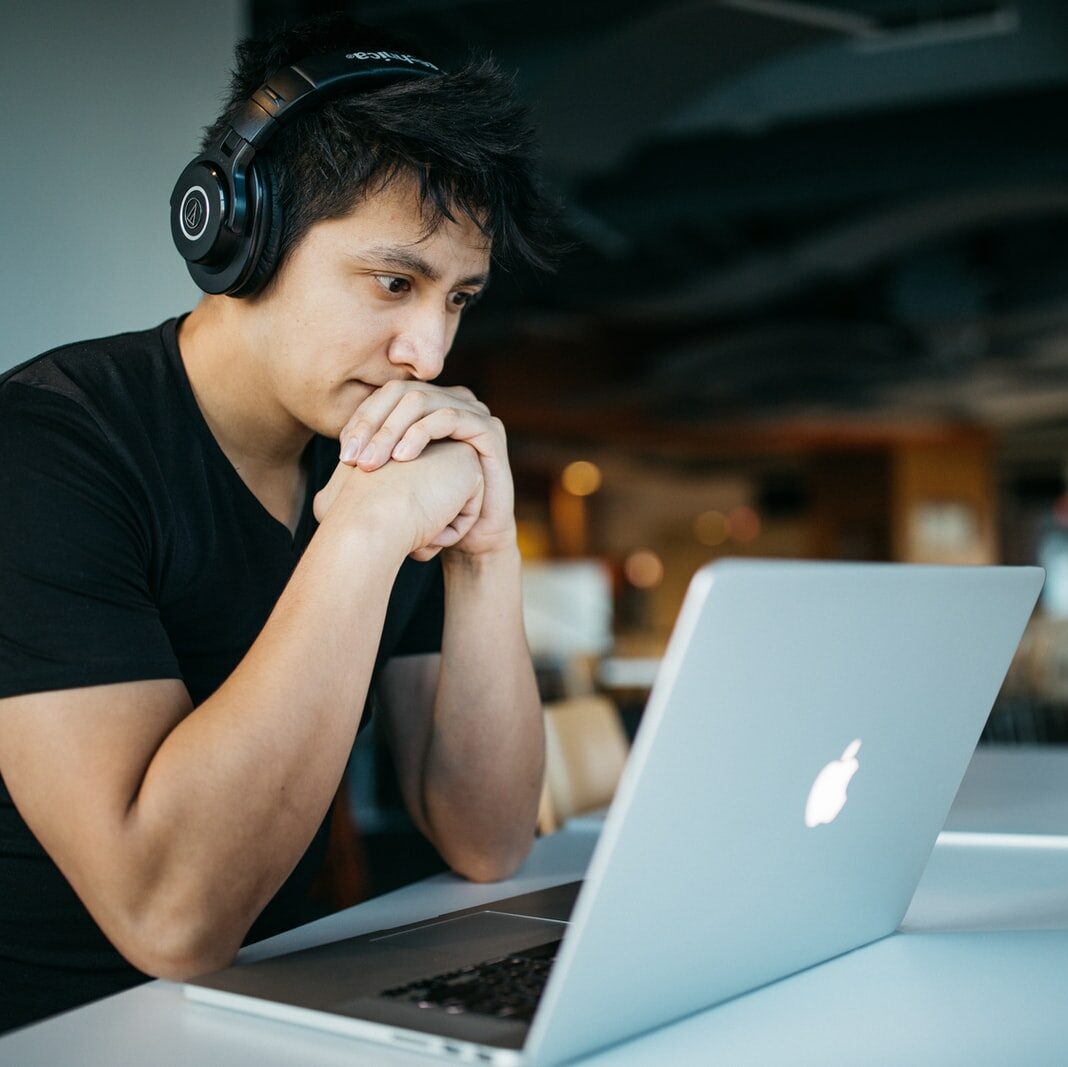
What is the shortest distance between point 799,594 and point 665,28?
3524 mm

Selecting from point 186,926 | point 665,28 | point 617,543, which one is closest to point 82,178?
point 186,926

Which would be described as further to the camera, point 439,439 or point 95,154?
point 95,154

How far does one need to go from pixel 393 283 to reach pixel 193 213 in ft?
0.72

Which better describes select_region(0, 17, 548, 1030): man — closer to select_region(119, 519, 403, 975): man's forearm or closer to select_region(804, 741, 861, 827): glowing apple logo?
select_region(119, 519, 403, 975): man's forearm

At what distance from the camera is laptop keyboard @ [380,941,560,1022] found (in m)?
0.75

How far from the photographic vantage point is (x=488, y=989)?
2.56 feet

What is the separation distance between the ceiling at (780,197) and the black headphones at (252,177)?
489 millimetres

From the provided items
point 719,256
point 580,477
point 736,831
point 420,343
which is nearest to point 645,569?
point 580,477

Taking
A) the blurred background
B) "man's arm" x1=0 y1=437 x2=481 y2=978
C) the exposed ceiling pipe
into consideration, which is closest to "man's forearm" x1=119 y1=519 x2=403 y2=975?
"man's arm" x1=0 y1=437 x2=481 y2=978

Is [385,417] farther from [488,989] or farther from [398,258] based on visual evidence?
[488,989]

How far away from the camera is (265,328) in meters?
1.19

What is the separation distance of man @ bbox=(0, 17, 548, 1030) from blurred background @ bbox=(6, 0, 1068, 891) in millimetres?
386

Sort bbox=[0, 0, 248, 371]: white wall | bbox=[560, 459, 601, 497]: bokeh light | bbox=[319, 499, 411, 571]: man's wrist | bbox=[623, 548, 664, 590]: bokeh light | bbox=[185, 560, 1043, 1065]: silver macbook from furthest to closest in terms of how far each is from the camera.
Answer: bbox=[623, 548, 664, 590]: bokeh light
bbox=[560, 459, 601, 497]: bokeh light
bbox=[0, 0, 248, 371]: white wall
bbox=[319, 499, 411, 571]: man's wrist
bbox=[185, 560, 1043, 1065]: silver macbook

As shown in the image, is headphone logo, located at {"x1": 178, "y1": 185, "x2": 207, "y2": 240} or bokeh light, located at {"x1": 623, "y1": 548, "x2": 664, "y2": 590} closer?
headphone logo, located at {"x1": 178, "y1": 185, "x2": 207, "y2": 240}
